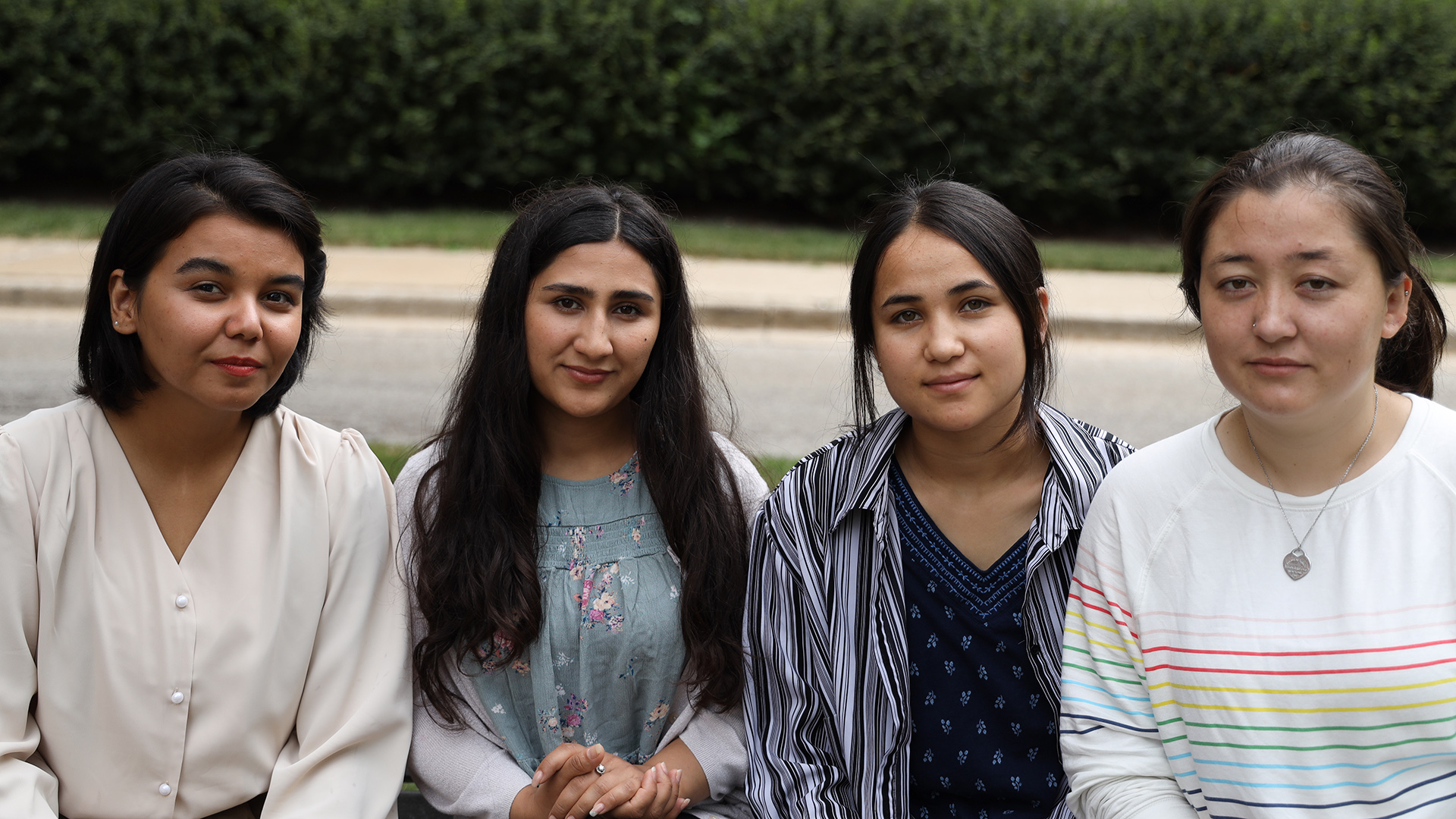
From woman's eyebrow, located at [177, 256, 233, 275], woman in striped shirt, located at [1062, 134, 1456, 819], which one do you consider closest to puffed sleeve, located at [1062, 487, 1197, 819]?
woman in striped shirt, located at [1062, 134, 1456, 819]

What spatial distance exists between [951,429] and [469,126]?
1019cm

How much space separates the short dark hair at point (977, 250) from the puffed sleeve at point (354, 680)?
3.55 ft

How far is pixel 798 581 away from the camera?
268 centimetres

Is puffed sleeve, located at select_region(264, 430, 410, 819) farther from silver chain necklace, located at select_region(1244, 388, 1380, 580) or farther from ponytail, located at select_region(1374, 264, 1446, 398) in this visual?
ponytail, located at select_region(1374, 264, 1446, 398)

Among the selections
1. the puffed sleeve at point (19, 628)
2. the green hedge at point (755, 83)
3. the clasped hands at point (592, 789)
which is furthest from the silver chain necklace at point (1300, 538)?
the green hedge at point (755, 83)

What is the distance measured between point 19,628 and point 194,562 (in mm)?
313

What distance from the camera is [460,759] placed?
2680 mm

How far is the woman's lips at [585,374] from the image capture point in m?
2.72

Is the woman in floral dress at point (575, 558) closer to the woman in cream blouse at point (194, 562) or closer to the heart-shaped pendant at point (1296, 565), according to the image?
the woman in cream blouse at point (194, 562)

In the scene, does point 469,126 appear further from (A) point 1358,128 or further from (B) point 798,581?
(B) point 798,581

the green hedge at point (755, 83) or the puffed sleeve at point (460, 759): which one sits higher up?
the green hedge at point (755, 83)

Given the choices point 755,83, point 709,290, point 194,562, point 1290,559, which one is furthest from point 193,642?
point 755,83

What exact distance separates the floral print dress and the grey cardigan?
4cm

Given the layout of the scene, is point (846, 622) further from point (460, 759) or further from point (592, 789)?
point (460, 759)
